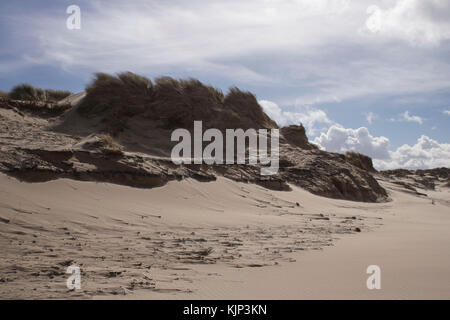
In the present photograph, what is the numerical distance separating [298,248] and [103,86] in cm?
1114

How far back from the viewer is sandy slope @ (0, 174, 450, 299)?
377 cm

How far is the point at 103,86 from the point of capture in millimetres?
14750

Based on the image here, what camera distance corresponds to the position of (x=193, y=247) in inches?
221

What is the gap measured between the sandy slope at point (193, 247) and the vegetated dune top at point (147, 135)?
783mm

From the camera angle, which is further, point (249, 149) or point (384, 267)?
point (249, 149)

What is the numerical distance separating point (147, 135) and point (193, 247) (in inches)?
334

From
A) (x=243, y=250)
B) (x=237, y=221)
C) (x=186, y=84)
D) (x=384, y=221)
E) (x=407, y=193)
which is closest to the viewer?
(x=243, y=250)

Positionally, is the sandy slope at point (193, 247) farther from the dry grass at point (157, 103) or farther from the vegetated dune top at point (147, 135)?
the dry grass at point (157, 103)

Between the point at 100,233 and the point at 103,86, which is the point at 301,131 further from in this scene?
the point at 100,233

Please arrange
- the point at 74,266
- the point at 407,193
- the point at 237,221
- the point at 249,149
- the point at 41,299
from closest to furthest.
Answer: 1. the point at 41,299
2. the point at 74,266
3. the point at 237,221
4. the point at 249,149
5. the point at 407,193

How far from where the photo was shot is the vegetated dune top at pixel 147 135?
946 cm

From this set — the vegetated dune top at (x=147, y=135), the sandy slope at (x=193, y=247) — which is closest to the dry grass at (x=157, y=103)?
the vegetated dune top at (x=147, y=135)

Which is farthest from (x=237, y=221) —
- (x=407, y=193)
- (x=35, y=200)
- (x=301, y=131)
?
(x=407, y=193)

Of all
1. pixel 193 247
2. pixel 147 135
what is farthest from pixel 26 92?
Answer: pixel 193 247
